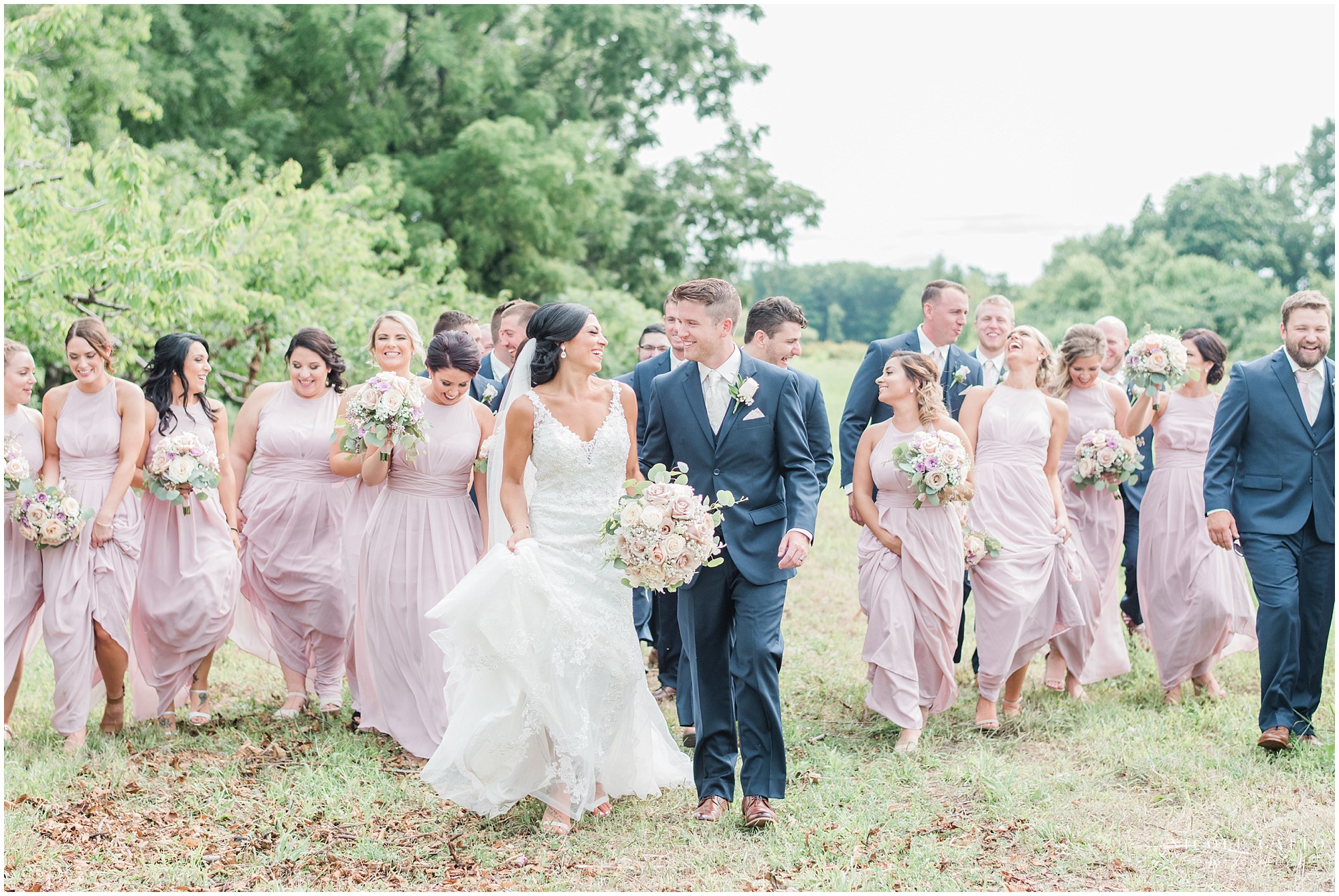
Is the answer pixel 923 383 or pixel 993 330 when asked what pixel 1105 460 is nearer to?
pixel 993 330

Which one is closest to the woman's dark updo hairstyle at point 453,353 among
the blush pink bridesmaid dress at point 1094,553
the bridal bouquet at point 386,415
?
the bridal bouquet at point 386,415

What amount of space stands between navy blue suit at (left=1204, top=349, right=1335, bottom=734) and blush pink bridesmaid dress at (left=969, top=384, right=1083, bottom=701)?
117 centimetres

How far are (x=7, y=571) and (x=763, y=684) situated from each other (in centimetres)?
487

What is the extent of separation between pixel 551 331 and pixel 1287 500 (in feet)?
14.4

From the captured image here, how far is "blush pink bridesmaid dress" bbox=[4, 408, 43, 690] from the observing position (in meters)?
7.29

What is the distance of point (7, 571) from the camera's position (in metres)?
7.31

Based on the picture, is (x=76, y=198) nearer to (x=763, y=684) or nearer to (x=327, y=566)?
(x=327, y=566)

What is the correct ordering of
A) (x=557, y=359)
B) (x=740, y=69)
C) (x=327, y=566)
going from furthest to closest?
(x=740, y=69)
(x=327, y=566)
(x=557, y=359)

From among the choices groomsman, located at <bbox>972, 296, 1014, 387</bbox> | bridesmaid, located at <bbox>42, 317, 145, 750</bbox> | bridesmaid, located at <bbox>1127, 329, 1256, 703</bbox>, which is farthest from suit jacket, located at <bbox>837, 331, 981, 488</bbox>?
bridesmaid, located at <bbox>42, 317, 145, 750</bbox>

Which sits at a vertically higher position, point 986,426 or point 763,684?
point 986,426

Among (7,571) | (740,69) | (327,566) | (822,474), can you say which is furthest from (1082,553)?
(740,69)

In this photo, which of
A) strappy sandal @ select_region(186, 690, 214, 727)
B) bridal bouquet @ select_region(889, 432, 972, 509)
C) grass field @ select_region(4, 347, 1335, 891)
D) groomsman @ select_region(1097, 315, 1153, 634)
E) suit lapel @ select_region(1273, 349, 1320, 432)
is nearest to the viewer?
grass field @ select_region(4, 347, 1335, 891)

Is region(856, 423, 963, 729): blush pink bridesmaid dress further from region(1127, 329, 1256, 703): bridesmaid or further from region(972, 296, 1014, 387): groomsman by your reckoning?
region(1127, 329, 1256, 703): bridesmaid

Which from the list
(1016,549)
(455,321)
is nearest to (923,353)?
(1016,549)
